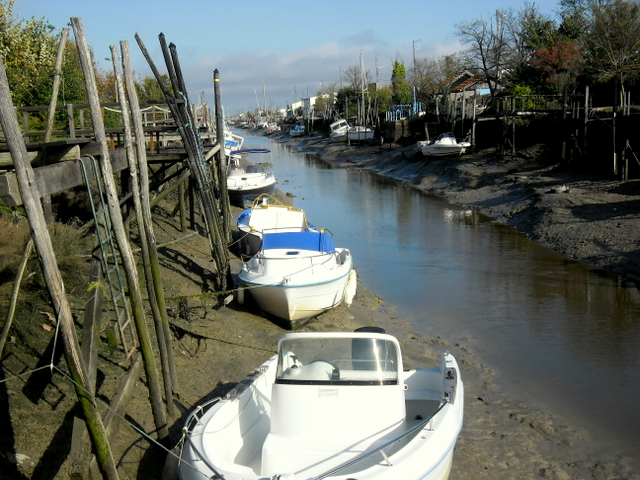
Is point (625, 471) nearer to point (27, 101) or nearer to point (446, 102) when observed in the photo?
point (27, 101)

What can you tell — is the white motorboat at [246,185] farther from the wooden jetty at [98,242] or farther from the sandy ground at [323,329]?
the wooden jetty at [98,242]

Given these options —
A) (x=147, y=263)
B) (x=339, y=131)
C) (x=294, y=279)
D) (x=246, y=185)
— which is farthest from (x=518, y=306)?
(x=339, y=131)

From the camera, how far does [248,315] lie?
1188cm

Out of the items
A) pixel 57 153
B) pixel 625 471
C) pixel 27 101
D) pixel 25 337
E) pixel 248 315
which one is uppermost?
pixel 27 101

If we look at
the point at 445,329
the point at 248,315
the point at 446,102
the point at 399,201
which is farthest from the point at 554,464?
the point at 446,102

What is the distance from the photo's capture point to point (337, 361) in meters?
6.63

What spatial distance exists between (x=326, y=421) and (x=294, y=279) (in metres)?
5.54

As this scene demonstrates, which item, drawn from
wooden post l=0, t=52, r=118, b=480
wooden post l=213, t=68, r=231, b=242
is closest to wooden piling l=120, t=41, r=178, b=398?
wooden post l=0, t=52, r=118, b=480

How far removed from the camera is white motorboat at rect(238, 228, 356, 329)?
11.7 metres

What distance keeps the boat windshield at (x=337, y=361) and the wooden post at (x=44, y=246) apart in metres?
2.06

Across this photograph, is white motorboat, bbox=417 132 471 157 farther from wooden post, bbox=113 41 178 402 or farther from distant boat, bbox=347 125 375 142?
wooden post, bbox=113 41 178 402

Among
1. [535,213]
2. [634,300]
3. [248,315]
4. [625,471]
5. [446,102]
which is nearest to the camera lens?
[625,471]

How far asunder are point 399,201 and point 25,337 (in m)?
23.6

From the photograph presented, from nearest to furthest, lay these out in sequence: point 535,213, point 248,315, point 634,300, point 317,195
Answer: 1. point 248,315
2. point 634,300
3. point 535,213
4. point 317,195
